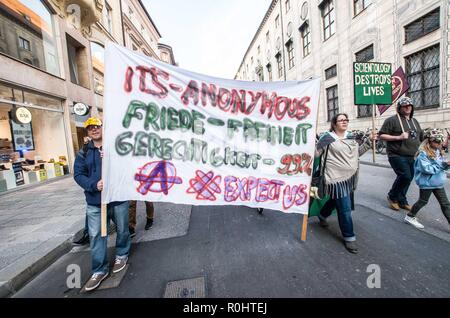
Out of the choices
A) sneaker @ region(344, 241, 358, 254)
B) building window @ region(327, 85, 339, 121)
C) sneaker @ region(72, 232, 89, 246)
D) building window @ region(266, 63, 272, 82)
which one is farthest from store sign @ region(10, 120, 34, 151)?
building window @ region(266, 63, 272, 82)

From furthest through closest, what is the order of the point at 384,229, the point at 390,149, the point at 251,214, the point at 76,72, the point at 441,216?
1. the point at 76,72
2. the point at 251,214
3. the point at 390,149
4. the point at 441,216
5. the point at 384,229

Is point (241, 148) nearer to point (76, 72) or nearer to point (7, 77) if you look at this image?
point (7, 77)

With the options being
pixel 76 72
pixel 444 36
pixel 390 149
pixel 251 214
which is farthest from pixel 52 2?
pixel 444 36

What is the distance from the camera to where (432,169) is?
297 cm

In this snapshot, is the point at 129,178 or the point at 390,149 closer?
the point at 129,178

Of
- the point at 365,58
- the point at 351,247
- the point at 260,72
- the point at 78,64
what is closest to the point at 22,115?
the point at 78,64

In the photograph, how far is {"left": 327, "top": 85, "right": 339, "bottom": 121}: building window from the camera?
15484 mm

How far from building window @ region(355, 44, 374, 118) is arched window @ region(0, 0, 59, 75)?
1654cm

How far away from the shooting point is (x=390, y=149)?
385 centimetres

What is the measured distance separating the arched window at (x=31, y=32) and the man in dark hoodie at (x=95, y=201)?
28.5 feet

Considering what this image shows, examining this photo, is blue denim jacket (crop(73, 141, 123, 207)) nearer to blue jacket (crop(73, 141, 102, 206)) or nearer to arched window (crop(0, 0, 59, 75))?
blue jacket (crop(73, 141, 102, 206))

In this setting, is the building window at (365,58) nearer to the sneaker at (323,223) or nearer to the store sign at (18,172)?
the sneaker at (323,223)

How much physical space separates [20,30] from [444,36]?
1683 cm

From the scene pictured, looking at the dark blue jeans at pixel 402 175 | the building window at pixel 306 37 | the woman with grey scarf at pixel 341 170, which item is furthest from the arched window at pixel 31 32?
the building window at pixel 306 37
